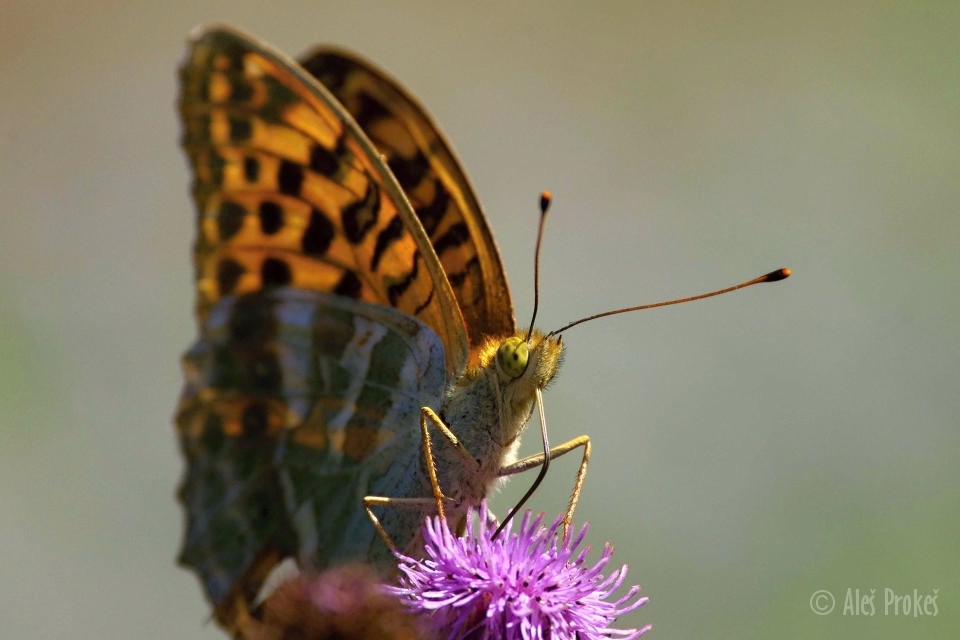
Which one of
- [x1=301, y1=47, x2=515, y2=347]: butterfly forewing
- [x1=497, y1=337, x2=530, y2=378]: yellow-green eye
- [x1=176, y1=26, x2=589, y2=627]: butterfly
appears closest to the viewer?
[x1=497, y1=337, x2=530, y2=378]: yellow-green eye

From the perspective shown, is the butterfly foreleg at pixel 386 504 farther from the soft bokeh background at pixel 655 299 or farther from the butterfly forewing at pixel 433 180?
the soft bokeh background at pixel 655 299

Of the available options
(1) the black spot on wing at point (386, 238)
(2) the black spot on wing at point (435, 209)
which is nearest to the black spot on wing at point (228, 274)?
(1) the black spot on wing at point (386, 238)

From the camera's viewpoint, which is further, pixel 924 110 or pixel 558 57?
pixel 558 57

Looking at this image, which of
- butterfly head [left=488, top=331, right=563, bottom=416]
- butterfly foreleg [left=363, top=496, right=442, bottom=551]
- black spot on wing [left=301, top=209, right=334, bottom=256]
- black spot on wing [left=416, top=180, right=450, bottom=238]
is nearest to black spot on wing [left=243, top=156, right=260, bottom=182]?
black spot on wing [left=301, top=209, right=334, bottom=256]

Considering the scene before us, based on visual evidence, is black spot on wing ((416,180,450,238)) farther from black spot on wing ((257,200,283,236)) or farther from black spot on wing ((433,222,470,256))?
black spot on wing ((257,200,283,236))

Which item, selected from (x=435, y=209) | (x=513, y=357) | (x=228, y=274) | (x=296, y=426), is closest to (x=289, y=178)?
(x=228, y=274)

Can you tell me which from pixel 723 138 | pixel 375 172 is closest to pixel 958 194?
pixel 723 138

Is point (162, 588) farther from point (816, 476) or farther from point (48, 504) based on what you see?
point (816, 476)
